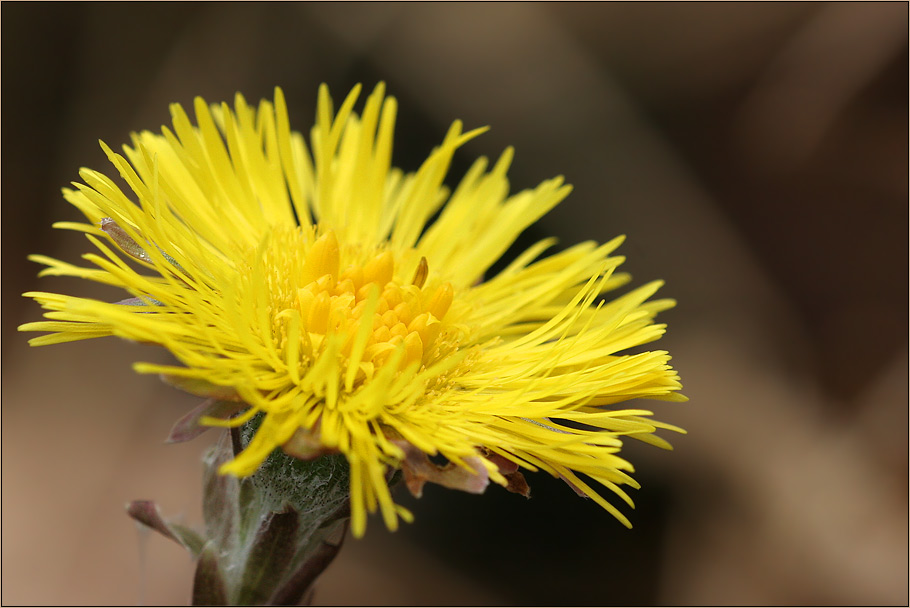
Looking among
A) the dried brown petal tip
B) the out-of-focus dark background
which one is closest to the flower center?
the dried brown petal tip

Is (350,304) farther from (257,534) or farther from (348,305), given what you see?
(257,534)

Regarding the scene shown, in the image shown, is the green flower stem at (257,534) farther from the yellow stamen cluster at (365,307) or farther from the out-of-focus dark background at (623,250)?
the out-of-focus dark background at (623,250)

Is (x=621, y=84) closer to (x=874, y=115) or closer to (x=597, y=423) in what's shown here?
(x=874, y=115)

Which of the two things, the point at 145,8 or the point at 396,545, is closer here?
the point at 396,545

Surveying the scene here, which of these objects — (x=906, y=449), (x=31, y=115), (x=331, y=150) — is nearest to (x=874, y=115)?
(x=906, y=449)

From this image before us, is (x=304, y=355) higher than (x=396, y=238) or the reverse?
the reverse

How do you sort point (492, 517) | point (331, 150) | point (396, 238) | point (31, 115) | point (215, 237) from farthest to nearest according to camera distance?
point (31, 115) < point (492, 517) < point (396, 238) < point (331, 150) < point (215, 237)

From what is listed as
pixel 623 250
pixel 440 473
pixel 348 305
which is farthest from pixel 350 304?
pixel 623 250

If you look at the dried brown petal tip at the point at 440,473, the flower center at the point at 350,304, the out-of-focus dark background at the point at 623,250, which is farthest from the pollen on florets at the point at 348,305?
the out-of-focus dark background at the point at 623,250

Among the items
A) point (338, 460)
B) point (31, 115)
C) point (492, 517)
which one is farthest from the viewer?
point (31, 115)
